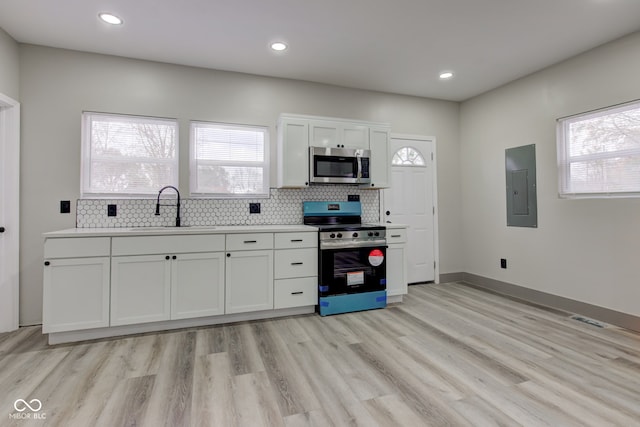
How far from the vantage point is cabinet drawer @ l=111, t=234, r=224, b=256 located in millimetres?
2658

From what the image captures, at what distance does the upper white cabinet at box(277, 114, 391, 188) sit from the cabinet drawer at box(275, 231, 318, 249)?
616 millimetres

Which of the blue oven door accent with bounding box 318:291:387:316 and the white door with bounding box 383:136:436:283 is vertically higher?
the white door with bounding box 383:136:436:283

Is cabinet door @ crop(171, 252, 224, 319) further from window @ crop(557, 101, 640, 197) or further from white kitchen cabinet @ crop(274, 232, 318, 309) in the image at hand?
window @ crop(557, 101, 640, 197)

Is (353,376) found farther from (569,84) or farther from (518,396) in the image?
(569,84)

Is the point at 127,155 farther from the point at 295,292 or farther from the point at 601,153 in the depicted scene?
the point at 601,153

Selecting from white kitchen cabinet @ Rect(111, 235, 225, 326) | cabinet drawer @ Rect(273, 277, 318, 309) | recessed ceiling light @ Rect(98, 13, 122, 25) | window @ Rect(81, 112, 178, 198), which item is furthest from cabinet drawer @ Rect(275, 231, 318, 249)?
recessed ceiling light @ Rect(98, 13, 122, 25)

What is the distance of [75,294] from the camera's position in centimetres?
255

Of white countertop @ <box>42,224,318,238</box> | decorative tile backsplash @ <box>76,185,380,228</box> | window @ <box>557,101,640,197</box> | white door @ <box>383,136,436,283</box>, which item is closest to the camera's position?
white countertop @ <box>42,224,318,238</box>

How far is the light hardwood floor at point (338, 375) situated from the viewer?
168 cm

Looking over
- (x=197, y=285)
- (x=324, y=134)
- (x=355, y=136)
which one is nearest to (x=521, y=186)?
(x=355, y=136)

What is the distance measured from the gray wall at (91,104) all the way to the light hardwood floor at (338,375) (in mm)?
1010

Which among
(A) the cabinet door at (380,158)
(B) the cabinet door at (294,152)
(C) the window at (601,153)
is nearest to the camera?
(C) the window at (601,153)

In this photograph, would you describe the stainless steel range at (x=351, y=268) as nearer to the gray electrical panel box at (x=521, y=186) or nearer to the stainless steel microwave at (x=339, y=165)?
the stainless steel microwave at (x=339, y=165)

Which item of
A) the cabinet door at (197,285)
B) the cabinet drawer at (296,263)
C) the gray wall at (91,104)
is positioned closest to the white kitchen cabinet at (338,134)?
the gray wall at (91,104)
